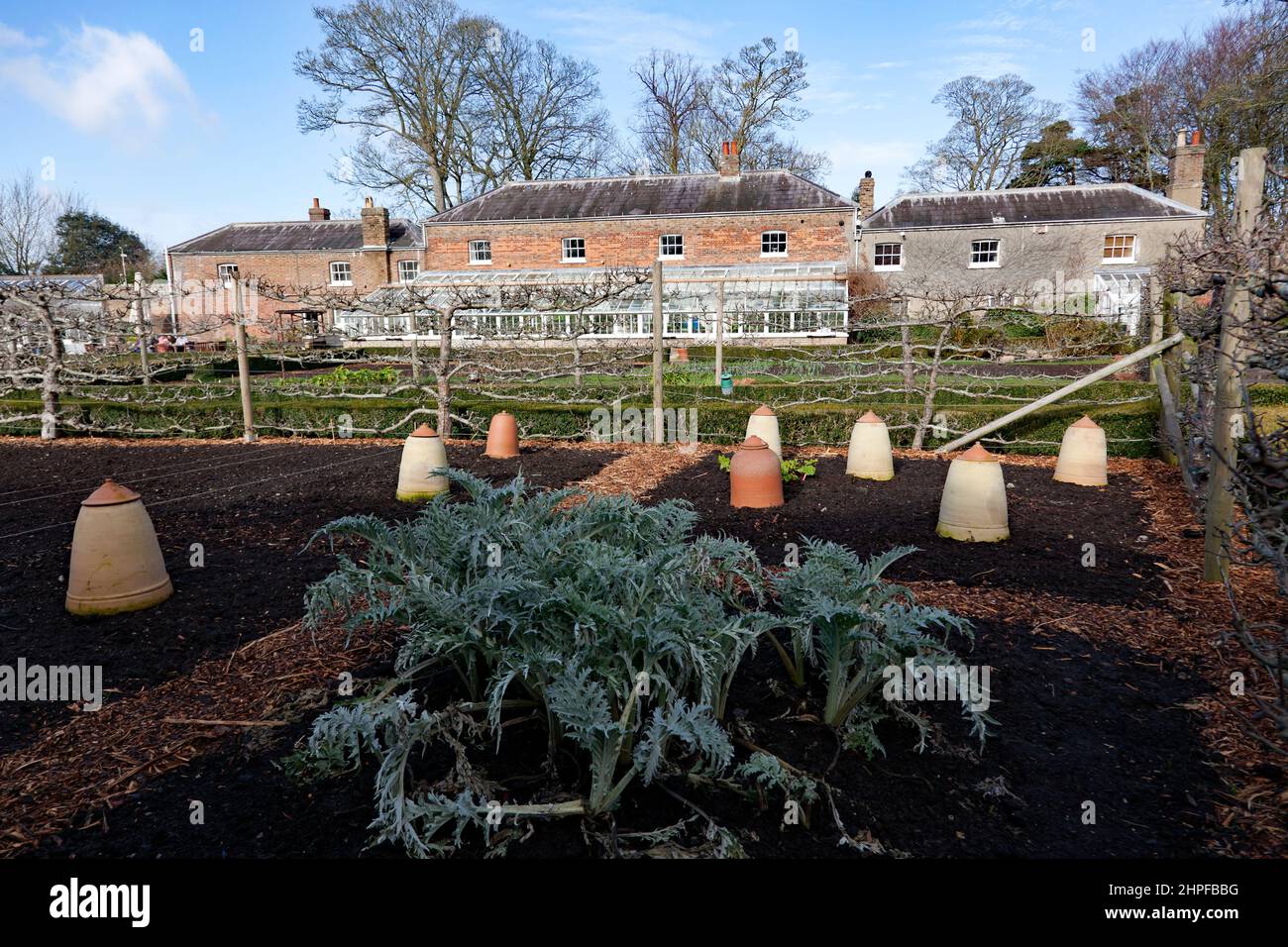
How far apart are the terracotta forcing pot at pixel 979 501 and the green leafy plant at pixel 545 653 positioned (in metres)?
3.22

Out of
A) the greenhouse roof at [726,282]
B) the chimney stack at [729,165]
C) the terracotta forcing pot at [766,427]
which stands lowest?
the terracotta forcing pot at [766,427]

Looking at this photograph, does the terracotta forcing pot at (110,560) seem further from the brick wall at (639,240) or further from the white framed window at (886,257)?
the white framed window at (886,257)

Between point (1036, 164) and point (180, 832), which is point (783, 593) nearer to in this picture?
point (180, 832)

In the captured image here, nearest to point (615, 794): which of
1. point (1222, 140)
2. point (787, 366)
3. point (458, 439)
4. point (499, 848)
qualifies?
point (499, 848)

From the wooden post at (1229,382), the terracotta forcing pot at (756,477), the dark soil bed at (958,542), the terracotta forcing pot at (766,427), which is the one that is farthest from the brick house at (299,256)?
the wooden post at (1229,382)

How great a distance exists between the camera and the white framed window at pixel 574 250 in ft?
104

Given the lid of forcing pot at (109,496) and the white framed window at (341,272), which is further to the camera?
the white framed window at (341,272)

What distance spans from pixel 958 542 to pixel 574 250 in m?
28.8

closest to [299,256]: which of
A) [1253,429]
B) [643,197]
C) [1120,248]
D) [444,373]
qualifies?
[643,197]

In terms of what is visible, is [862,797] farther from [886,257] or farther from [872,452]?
[886,257]

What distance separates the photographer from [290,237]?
3631 cm

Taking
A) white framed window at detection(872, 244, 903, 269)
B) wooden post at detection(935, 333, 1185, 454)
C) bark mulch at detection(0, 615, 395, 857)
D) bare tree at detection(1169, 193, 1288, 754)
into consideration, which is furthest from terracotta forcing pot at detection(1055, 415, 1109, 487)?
white framed window at detection(872, 244, 903, 269)

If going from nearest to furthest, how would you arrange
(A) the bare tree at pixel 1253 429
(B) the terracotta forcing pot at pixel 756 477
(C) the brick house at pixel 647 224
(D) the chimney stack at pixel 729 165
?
(A) the bare tree at pixel 1253 429
(B) the terracotta forcing pot at pixel 756 477
(C) the brick house at pixel 647 224
(D) the chimney stack at pixel 729 165

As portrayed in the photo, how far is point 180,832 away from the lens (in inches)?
96.5
